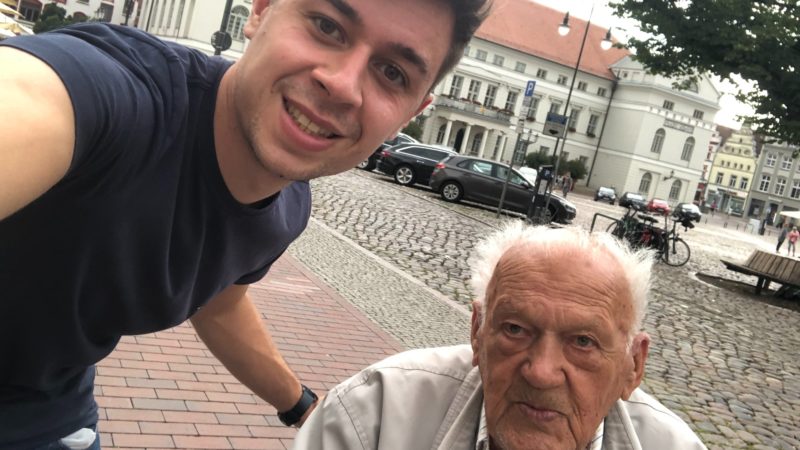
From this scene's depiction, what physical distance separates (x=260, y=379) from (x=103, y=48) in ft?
3.66

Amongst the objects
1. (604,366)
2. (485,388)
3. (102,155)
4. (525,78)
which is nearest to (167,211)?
(102,155)

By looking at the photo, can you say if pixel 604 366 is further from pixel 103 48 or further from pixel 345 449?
Result: pixel 103 48

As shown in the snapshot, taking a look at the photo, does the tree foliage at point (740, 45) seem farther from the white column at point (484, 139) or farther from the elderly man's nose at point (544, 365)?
the white column at point (484, 139)

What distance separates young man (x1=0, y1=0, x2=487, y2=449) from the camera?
117 centimetres

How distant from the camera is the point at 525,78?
7219 centimetres

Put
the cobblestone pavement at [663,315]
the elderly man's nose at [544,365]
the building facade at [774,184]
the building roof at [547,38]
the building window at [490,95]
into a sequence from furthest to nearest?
1. the building facade at [774,184]
2. the building roof at [547,38]
3. the building window at [490,95]
4. the cobblestone pavement at [663,315]
5. the elderly man's nose at [544,365]

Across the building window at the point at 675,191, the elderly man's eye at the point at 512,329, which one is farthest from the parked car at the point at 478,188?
the building window at the point at 675,191

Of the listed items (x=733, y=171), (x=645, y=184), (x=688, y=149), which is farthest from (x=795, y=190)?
(x=645, y=184)

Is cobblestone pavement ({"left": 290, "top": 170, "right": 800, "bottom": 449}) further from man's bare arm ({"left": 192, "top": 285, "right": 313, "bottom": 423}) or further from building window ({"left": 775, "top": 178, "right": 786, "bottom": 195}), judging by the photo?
building window ({"left": 775, "top": 178, "right": 786, "bottom": 195})

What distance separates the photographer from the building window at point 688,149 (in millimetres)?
73938

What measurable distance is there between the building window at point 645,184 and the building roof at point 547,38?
1111 cm

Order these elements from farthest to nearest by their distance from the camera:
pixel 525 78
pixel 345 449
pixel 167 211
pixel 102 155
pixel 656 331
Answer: pixel 525 78 → pixel 656 331 → pixel 345 449 → pixel 167 211 → pixel 102 155

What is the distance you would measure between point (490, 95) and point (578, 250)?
71.4 m

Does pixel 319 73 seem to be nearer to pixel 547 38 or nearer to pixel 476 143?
pixel 476 143
